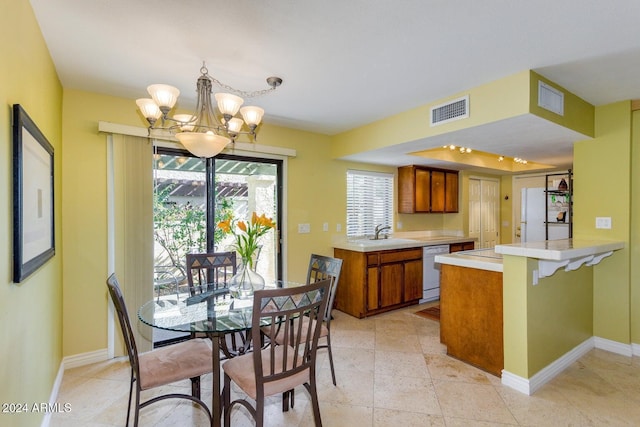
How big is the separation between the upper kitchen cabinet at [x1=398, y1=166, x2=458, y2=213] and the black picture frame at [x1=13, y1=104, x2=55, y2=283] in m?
4.31

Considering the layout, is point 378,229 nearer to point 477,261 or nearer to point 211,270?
point 477,261

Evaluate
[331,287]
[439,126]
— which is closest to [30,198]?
[331,287]

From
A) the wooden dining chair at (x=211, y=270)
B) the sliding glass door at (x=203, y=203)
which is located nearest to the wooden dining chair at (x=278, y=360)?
the wooden dining chair at (x=211, y=270)

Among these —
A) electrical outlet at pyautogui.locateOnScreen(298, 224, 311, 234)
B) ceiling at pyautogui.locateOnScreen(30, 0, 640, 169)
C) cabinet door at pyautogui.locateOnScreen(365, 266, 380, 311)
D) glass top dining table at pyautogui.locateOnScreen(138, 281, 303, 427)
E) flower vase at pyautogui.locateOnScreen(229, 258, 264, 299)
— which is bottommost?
cabinet door at pyautogui.locateOnScreen(365, 266, 380, 311)

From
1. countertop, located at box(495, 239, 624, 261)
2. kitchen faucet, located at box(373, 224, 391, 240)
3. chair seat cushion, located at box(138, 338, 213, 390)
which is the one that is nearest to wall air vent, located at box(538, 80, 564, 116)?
countertop, located at box(495, 239, 624, 261)

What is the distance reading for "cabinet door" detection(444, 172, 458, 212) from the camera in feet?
17.5

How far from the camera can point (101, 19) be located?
1.77m

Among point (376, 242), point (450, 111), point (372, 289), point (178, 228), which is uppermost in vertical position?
point (450, 111)

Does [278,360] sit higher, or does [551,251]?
[551,251]

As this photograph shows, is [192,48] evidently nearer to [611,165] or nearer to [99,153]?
[99,153]

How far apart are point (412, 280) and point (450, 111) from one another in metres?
2.47

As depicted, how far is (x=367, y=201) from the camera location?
4.86m

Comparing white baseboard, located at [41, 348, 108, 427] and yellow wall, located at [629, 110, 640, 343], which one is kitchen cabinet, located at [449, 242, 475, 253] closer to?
yellow wall, located at [629, 110, 640, 343]

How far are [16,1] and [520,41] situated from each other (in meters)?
2.69
